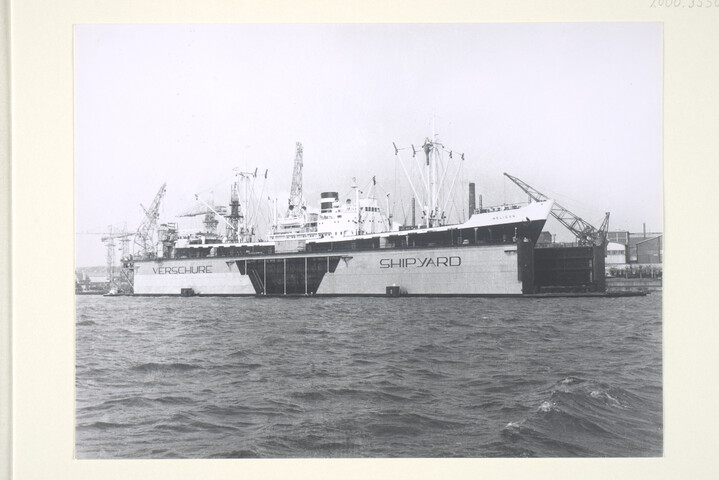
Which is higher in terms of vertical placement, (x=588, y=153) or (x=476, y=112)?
(x=476, y=112)

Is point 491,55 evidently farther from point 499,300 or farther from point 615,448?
point 615,448

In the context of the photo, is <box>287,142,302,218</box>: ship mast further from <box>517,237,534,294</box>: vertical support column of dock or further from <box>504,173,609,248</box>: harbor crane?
<box>517,237,534,294</box>: vertical support column of dock

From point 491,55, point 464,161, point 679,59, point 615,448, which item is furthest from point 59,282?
point 679,59

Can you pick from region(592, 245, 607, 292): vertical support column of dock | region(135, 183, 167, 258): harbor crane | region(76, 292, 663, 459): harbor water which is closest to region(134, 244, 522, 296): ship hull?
region(135, 183, 167, 258): harbor crane

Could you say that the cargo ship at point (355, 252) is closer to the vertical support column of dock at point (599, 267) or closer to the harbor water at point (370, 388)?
the vertical support column of dock at point (599, 267)

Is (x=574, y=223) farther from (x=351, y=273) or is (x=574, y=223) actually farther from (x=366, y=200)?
(x=351, y=273)

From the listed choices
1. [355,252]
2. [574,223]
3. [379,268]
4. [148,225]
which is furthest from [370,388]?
[355,252]
